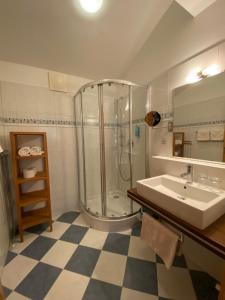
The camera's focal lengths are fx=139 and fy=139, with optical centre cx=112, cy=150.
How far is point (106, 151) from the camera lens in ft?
7.39

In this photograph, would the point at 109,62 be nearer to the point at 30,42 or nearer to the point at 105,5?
the point at 105,5

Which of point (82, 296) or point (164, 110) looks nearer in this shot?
point (82, 296)

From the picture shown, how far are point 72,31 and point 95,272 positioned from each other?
2543 millimetres

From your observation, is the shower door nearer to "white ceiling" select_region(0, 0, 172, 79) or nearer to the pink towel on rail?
"white ceiling" select_region(0, 0, 172, 79)

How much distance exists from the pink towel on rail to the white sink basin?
0.92 ft

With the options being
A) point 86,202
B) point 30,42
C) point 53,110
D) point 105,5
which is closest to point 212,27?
point 105,5

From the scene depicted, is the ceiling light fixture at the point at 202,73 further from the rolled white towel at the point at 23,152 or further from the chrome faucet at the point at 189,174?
the rolled white towel at the point at 23,152

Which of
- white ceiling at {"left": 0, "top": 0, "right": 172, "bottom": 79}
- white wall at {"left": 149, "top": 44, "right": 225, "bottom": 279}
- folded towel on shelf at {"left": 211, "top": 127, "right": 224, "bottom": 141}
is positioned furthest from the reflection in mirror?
white ceiling at {"left": 0, "top": 0, "right": 172, "bottom": 79}

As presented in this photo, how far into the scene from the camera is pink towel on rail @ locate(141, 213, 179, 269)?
1.08m

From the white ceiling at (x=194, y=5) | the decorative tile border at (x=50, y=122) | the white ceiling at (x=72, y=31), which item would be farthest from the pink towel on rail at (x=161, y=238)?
the white ceiling at (x=72, y=31)

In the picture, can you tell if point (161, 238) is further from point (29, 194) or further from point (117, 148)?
point (29, 194)

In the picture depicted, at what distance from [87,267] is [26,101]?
6.84 ft

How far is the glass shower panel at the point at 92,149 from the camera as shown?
79.1 inches

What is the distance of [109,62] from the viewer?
208 centimetres
